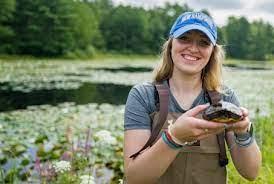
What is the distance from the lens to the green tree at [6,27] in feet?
131

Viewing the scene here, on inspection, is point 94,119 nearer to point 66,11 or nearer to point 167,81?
point 167,81

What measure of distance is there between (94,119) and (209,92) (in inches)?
306

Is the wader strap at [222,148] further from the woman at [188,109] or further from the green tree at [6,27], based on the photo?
the green tree at [6,27]

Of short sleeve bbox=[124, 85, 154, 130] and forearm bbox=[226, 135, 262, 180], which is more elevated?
short sleeve bbox=[124, 85, 154, 130]

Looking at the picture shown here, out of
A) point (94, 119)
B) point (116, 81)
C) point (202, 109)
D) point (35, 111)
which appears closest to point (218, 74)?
point (202, 109)

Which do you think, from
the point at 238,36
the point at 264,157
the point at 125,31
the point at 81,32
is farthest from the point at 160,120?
the point at 238,36

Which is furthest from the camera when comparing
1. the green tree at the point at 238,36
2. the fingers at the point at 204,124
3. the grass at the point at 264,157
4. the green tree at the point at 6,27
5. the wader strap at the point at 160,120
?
the green tree at the point at 238,36

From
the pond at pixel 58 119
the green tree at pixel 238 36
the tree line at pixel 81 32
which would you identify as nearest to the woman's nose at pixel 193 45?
the pond at pixel 58 119

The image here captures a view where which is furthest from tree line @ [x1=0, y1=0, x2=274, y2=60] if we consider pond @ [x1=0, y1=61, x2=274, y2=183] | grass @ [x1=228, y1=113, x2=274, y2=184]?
grass @ [x1=228, y1=113, x2=274, y2=184]

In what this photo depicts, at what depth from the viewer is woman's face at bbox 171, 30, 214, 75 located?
2.47 m

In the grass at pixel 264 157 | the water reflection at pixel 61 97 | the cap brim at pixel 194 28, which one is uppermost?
the cap brim at pixel 194 28

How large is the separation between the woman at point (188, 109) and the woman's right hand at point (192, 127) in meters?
0.22

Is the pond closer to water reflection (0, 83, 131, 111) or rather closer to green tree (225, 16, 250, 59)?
water reflection (0, 83, 131, 111)

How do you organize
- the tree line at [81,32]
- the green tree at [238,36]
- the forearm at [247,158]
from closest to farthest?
the forearm at [247,158]
the tree line at [81,32]
the green tree at [238,36]
